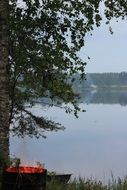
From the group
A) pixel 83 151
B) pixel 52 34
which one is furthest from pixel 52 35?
pixel 83 151

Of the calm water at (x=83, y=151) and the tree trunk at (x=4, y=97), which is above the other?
the tree trunk at (x=4, y=97)

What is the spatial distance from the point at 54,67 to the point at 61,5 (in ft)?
5.88

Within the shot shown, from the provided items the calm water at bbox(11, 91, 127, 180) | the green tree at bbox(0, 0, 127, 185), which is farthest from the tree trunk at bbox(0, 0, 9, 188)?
the calm water at bbox(11, 91, 127, 180)

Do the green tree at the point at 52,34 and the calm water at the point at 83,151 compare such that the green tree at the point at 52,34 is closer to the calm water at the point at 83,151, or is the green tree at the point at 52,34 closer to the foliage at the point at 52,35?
the foliage at the point at 52,35

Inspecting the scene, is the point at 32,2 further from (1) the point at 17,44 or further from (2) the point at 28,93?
Answer: (2) the point at 28,93

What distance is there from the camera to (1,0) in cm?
1176

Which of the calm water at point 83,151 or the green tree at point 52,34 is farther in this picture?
the calm water at point 83,151

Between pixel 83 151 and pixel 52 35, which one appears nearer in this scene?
pixel 52 35

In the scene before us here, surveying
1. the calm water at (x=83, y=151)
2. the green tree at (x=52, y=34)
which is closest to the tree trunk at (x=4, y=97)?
the green tree at (x=52, y=34)

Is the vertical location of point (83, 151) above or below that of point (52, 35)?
below

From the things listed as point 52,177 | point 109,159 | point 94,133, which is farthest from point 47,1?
Answer: point 94,133

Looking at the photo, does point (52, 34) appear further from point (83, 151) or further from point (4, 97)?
point (83, 151)

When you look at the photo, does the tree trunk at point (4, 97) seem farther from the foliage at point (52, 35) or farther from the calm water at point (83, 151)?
the calm water at point (83, 151)

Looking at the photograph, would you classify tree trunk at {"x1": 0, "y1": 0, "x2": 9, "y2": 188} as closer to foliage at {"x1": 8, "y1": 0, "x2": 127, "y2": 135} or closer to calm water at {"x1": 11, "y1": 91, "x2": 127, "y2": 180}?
foliage at {"x1": 8, "y1": 0, "x2": 127, "y2": 135}
